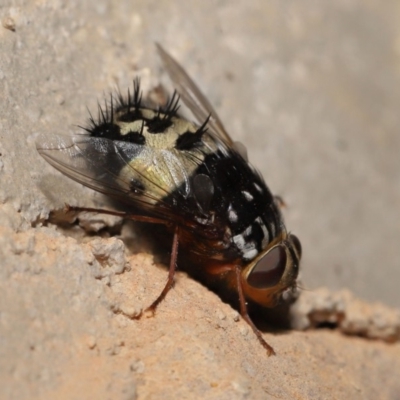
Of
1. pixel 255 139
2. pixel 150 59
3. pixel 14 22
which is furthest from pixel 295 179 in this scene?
pixel 14 22

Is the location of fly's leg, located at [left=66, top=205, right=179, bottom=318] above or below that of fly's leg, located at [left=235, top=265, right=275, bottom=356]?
above

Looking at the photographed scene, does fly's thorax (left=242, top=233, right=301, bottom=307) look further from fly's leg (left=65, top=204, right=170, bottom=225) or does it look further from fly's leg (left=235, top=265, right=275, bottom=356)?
fly's leg (left=65, top=204, right=170, bottom=225)

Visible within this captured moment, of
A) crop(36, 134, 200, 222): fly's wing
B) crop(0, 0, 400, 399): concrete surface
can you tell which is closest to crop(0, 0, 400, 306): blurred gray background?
crop(0, 0, 400, 399): concrete surface

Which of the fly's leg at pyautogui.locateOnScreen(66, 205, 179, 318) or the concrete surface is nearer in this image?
the concrete surface

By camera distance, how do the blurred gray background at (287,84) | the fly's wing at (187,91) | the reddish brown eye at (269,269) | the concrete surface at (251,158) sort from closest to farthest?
1. the concrete surface at (251,158)
2. the reddish brown eye at (269,269)
3. the blurred gray background at (287,84)
4. the fly's wing at (187,91)

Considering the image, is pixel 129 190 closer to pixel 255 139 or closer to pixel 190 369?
pixel 190 369

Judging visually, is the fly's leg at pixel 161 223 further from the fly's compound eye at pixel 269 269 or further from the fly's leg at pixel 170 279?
the fly's compound eye at pixel 269 269

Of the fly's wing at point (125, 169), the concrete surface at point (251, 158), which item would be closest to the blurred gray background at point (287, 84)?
the concrete surface at point (251, 158)

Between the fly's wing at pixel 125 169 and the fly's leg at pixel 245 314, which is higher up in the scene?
the fly's wing at pixel 125 169
